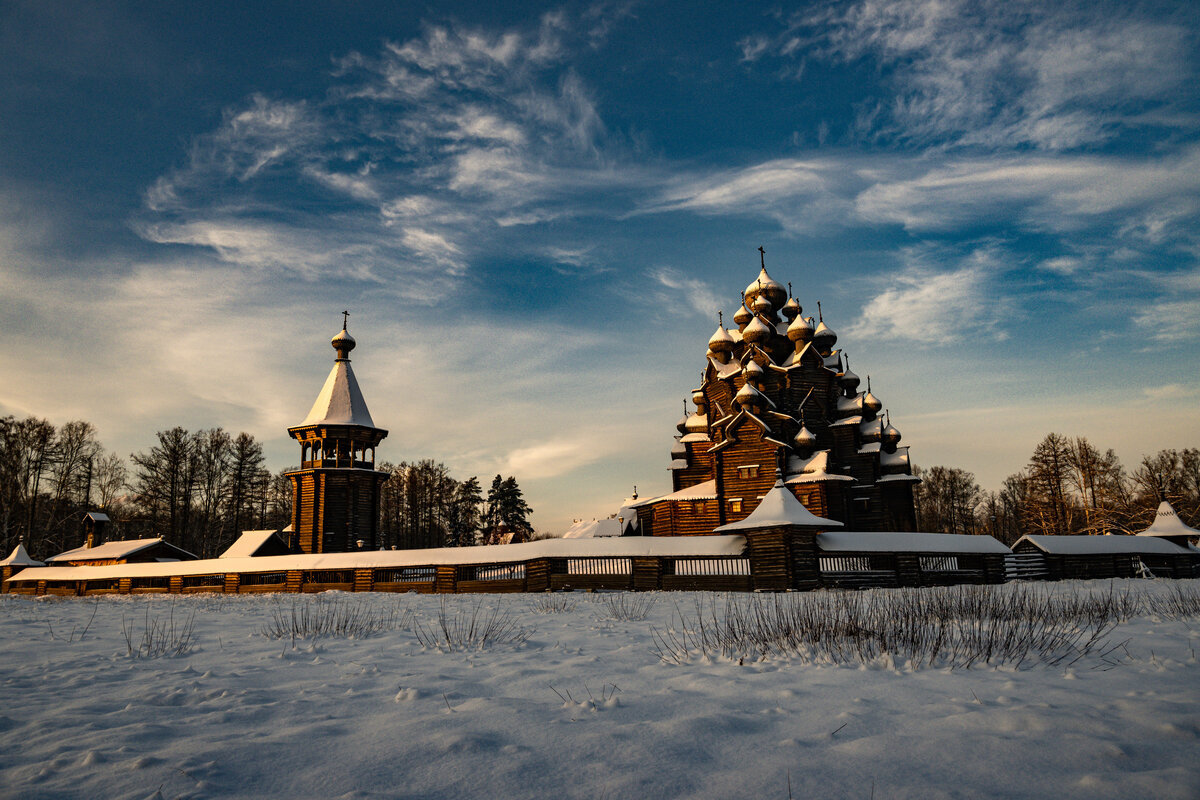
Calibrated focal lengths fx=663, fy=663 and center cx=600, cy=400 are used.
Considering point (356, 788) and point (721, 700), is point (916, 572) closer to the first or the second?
point (721, 700)

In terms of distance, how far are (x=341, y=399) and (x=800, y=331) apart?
942 inches

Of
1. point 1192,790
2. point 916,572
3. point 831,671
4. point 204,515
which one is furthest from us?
point 204,515

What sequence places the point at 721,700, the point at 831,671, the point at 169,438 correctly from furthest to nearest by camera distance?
the point at 169,438 → the point at 831,671 → the point at 721,700

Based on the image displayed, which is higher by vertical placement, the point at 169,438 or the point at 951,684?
the point at 169,438

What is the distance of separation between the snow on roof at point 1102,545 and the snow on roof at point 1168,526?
0.48 meters

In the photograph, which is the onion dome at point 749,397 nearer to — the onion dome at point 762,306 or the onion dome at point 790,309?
the onion dome at point 762,306

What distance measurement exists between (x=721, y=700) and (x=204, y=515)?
173ft

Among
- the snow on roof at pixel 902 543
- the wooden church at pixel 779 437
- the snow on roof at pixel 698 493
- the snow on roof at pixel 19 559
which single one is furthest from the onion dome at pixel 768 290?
the snow on roof at pixel 19 559

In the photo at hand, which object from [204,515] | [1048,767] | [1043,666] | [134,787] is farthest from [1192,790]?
[204,515]

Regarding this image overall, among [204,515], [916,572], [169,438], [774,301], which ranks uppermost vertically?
[774,301]

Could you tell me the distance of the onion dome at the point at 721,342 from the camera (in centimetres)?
3622

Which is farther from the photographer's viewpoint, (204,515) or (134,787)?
(204,515)

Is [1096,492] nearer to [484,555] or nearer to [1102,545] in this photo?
[1102,545]

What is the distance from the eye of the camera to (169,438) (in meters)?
44.7
